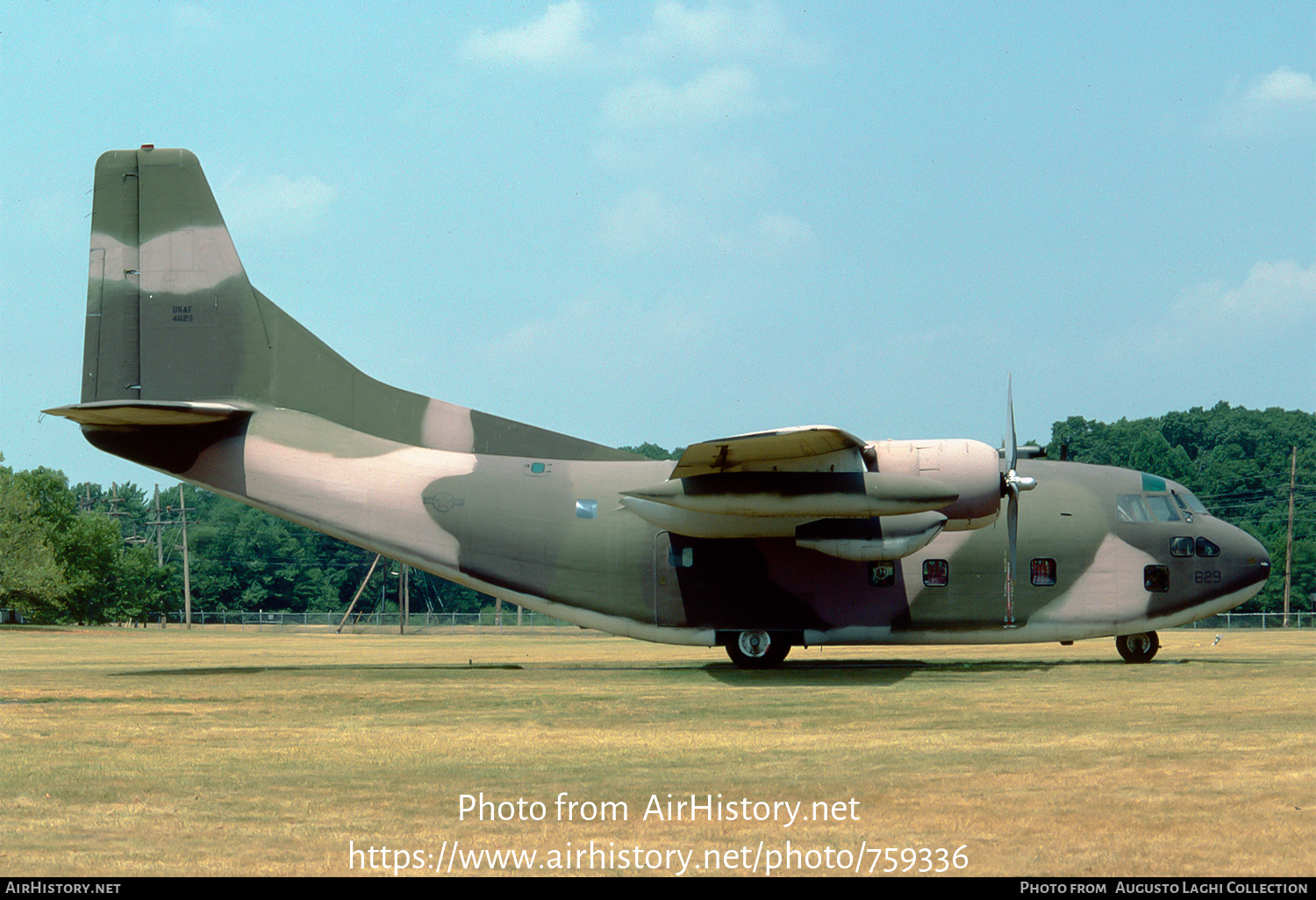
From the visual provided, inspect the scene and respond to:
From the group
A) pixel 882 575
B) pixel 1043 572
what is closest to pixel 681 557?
pixel 882 575

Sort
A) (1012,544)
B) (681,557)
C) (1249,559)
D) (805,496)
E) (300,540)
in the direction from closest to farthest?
1. (805,496)
2. (1012,544)
3. (681,557)
4. (1249,559)
5. (300,540)

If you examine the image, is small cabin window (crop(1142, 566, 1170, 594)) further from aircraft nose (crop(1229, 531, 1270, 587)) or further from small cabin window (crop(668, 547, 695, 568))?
small cabin window (crop(668, 547, 695, 568))

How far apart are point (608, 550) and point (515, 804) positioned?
42.3 ft

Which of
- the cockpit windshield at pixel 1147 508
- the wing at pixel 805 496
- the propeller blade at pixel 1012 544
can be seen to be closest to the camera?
the wing at pixel 805 496

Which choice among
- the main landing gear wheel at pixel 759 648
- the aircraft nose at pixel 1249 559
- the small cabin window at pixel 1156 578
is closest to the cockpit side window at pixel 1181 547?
the small cabin window at pixel 1156 578

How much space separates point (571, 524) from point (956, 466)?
710cm

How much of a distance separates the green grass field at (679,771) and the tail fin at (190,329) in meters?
5.31

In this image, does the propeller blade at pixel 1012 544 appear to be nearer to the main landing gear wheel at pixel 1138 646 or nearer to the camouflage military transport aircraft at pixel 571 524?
the camouflage military transport aircraft at pixel 571 524

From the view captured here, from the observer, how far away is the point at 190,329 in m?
22.3

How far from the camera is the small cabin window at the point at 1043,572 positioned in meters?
21.8

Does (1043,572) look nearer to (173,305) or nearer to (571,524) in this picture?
(571,524)

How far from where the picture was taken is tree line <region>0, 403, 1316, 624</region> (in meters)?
71.2

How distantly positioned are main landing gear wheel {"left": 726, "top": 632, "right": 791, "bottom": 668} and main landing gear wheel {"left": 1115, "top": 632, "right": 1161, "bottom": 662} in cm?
671
